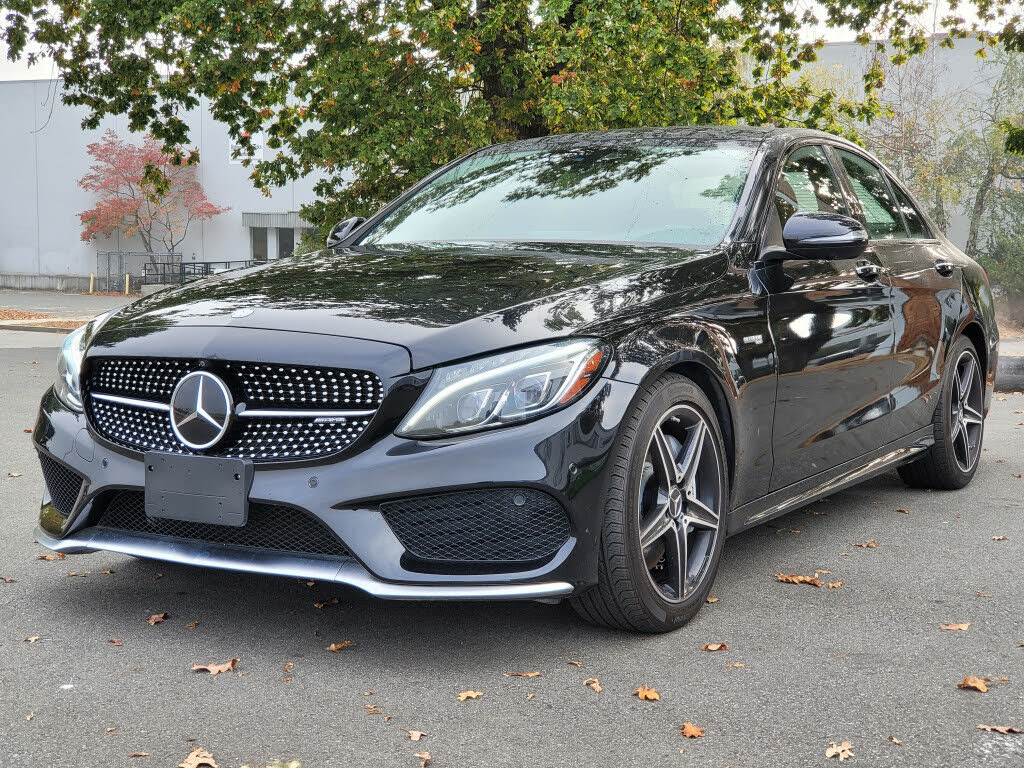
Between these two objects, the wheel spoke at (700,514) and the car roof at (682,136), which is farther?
the car roof at (682,136)

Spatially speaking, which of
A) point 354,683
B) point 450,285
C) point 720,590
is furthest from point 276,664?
point 720,590

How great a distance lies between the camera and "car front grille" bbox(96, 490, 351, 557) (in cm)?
327

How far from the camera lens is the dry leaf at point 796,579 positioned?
440cm

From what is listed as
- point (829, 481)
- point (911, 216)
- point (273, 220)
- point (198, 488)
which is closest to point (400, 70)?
point (911, 216)

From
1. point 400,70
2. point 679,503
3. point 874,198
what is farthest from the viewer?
point 400,70

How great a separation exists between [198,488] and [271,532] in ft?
0.77

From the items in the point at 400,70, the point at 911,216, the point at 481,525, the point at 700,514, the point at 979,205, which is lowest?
the point at 700,514

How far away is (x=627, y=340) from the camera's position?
343 cm

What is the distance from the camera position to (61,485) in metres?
3.74

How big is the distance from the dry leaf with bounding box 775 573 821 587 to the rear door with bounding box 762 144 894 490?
366 millimetres

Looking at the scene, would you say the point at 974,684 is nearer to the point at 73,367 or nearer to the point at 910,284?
the point at 910,284

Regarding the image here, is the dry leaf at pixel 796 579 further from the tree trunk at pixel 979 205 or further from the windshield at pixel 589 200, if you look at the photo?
the tree trunk at pixel 979 205

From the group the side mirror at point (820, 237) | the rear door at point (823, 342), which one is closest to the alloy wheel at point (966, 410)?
the rear door at point (823, 342)

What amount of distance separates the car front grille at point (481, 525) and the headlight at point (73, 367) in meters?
1.17
